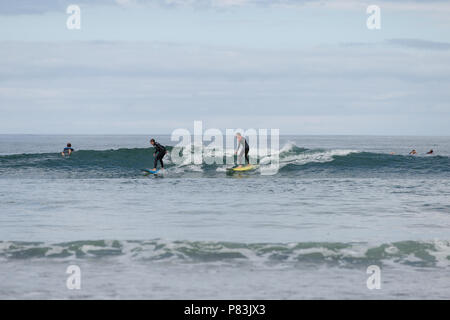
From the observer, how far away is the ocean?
24.8ft

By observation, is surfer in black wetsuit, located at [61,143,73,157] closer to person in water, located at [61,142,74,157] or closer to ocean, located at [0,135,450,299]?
person in water, located at [61,142,74,157]

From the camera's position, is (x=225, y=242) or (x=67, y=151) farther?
(x=67, y=151)

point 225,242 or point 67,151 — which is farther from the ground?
point 67,151

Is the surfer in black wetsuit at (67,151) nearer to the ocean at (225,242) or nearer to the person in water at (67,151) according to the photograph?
the person in water at (67,151)

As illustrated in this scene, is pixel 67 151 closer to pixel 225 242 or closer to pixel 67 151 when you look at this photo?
pixel 67 151

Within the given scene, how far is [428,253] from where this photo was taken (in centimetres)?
953

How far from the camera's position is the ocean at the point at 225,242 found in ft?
24.8

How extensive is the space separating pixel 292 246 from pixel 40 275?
4.58m

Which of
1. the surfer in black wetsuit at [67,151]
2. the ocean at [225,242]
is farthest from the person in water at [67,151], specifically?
the ocean at [225,242]

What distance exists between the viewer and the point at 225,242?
10.0 m

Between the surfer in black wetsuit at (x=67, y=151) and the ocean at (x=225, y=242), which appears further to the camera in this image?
the surfer in black wetsuit at (x=67, y=151)

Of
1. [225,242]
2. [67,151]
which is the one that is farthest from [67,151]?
[225,242]
